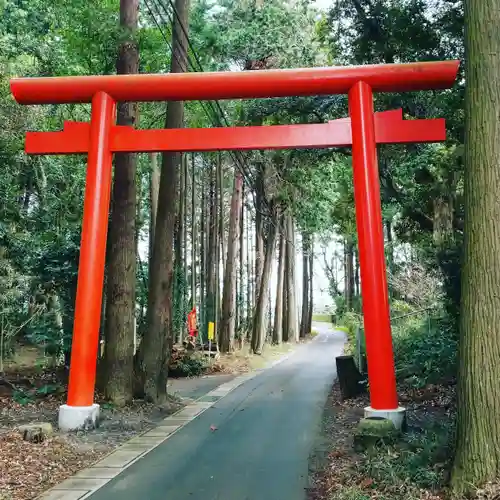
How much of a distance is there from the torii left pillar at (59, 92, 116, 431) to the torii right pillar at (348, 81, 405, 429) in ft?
11.6

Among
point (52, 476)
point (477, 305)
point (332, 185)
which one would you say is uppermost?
point (332, 185)

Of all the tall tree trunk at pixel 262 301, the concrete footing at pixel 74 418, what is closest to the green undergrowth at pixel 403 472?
Answer: the concrete footing at pixel 74 418

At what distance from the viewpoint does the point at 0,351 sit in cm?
1173

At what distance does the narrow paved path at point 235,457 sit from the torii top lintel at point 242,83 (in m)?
4.79

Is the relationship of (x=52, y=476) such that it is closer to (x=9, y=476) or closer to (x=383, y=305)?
(x=9, y=476)

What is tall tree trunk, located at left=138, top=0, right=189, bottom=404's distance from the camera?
32.0ft

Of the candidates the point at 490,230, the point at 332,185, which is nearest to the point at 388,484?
the point at 490,230

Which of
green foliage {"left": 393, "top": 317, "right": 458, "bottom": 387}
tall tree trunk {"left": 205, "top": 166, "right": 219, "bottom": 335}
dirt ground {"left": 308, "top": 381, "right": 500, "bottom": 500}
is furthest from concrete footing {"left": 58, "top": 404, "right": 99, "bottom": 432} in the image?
tall tree trunk {"left": 205, "top": 166, "right": 219, "bottom": 335}

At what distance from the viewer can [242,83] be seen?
7.40 meters

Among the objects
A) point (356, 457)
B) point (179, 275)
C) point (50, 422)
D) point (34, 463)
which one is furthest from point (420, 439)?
point (179, 275)

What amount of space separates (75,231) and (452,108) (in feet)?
24.2

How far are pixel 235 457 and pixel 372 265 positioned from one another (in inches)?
115

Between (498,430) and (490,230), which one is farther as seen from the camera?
(490,230)

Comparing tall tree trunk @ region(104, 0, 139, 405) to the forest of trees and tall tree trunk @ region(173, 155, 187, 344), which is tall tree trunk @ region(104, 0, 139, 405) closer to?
the forest of trees
